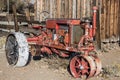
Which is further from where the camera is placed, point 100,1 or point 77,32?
point 100,1

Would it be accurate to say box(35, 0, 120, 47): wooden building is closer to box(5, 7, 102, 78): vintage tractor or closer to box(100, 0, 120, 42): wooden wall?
box(100, 0, 120, 42): wooden wall

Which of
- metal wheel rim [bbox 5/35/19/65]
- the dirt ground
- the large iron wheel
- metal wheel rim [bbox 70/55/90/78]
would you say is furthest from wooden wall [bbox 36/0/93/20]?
metal wheel rim [bbox 70/55/90/78]

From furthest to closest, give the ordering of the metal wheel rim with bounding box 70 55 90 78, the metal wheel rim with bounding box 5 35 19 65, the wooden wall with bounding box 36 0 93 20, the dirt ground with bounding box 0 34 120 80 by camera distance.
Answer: the wooden wall with bounding box 36 0 93 20, the metal wheel rim with bounding box 5 35 19 65, the dirt ground with bounding box 0 34 120 80, the metal wheel rim with bounding box 70 55 90 78

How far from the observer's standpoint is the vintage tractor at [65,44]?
28.6 ft

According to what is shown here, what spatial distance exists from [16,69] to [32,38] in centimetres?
107

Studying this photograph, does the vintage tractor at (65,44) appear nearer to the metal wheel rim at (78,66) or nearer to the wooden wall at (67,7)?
the metal wheel rim at (78,66)

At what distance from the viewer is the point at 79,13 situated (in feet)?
45.0

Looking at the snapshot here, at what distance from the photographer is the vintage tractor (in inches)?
343

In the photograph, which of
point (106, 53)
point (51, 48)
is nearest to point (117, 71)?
point (51, 48)

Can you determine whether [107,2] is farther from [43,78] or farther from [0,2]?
[0,2]

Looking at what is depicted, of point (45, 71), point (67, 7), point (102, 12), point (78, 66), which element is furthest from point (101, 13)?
point (78, 66)

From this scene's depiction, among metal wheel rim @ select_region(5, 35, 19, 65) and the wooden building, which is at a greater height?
the wooden building

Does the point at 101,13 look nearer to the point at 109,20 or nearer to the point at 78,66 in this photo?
the point at 109,20

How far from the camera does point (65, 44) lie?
934 centimetres
